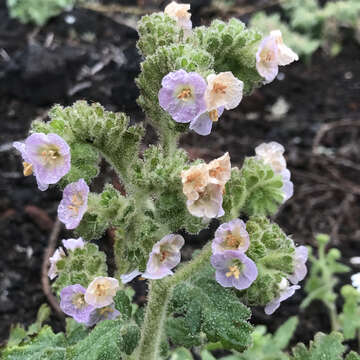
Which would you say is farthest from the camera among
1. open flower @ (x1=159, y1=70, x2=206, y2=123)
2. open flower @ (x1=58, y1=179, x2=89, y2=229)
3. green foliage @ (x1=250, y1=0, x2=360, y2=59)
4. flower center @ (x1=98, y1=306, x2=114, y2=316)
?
green foliage @ (x1=250, y1=0, x2=360, y2=59)

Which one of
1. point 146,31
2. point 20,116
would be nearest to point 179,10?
point 146,31

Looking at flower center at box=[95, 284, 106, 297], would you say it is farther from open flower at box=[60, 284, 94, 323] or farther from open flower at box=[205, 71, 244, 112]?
open flower at box=[205, 71, 244, 112]

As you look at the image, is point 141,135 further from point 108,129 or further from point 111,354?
point 111,354

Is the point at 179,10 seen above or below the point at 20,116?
above

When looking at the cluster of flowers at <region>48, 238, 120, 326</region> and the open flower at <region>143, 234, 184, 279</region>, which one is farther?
the cluster of flowers at <region>48, 238, 120, 326</region>

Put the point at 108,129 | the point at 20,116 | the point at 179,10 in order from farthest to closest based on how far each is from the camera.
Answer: the point at 20,116, the point at 179,10, the point at 108,129

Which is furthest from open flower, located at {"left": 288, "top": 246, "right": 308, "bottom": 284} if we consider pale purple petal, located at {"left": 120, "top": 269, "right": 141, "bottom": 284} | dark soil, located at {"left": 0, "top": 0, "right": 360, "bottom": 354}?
dark soil, located at {"left": 0, "top": 0, "right": 360, "bottom": 354}

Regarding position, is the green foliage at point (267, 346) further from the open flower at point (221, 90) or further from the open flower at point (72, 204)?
the open flower at point (221, 90)

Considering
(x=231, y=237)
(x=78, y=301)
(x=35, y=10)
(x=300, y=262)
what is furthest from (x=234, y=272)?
(x=35, y=10)
